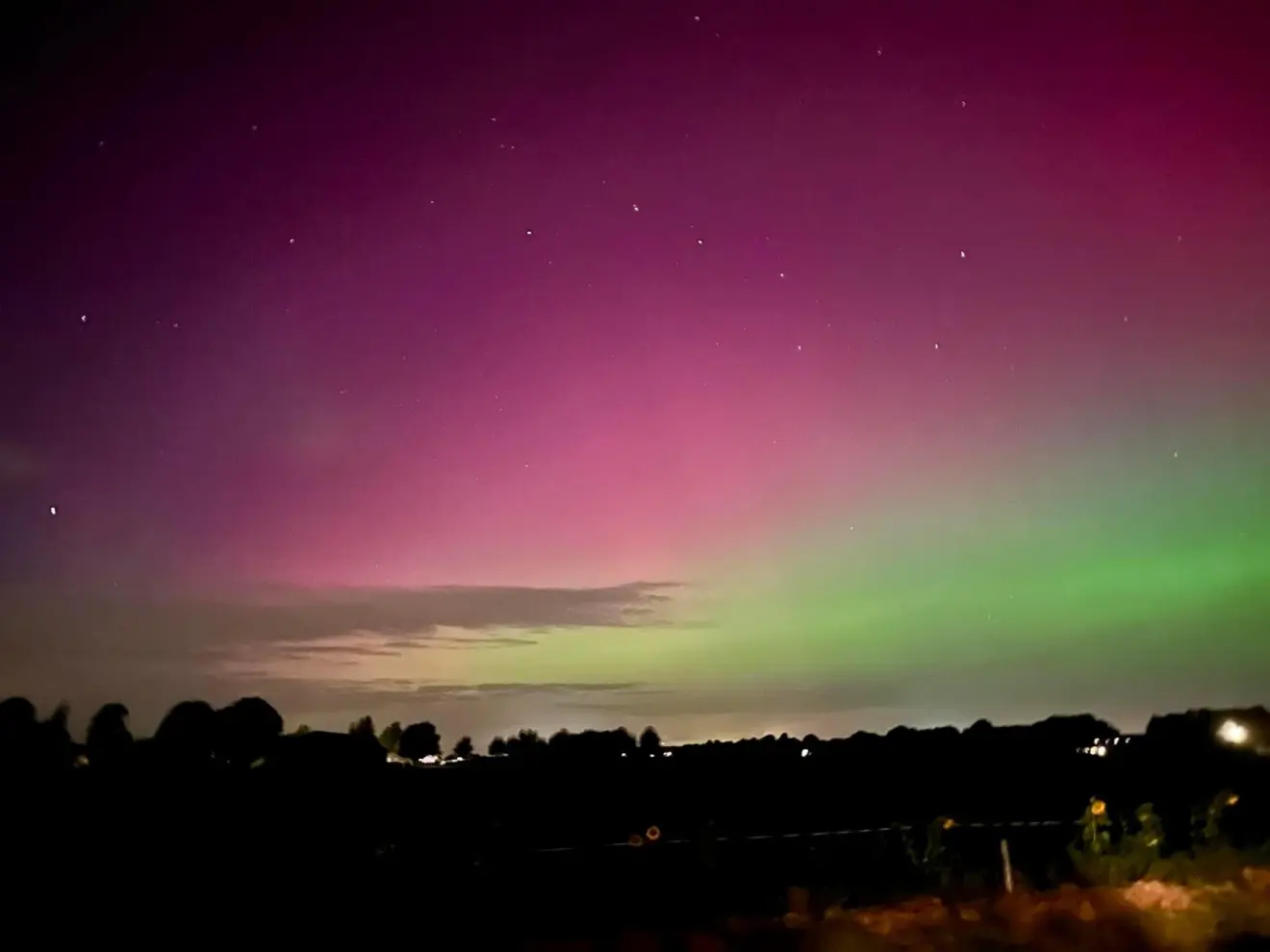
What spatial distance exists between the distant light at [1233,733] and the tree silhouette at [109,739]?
3493 centimetres

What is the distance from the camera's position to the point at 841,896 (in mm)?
14719

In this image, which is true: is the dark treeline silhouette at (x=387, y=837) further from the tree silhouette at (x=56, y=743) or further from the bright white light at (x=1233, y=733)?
the bright white light at (x=1233, y=733)

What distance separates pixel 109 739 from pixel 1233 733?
35773 mm

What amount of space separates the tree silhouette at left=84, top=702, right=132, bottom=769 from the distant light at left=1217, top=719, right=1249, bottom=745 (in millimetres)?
34927

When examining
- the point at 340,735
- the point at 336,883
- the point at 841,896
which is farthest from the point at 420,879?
the point at 340,735

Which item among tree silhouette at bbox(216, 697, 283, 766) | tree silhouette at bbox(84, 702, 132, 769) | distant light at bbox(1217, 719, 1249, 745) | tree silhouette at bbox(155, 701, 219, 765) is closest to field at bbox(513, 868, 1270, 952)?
tree silhouette at bbox(84, 702, 132, 769)

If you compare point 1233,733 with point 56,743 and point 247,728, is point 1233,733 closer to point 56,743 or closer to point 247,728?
point 247,728

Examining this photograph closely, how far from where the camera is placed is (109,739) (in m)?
24.3

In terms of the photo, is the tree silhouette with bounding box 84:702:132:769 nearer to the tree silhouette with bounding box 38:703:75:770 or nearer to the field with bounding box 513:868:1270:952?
the tree silhouette with bounding box 38:703:75:770

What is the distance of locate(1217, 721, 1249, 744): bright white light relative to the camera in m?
42.7

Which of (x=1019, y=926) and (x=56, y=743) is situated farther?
(x=56, y=743)

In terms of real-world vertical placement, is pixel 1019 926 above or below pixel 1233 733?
below

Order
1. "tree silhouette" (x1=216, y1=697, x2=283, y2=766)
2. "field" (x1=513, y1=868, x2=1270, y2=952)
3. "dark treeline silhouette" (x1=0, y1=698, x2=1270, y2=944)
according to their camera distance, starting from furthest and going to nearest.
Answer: "tree silhouette" (x1=216, y1=697, x2=283, y2=766), "dark treeline silhouette" (x1=0, y1=698, x2=1270, y2=944), "field" (x1=513, y1=868, x2=1270, y2=952)

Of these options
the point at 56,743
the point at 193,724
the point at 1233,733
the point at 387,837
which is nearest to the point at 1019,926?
the point at 387,837
